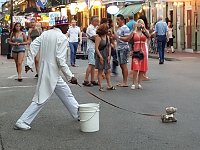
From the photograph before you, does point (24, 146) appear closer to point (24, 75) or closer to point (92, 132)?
point (92, 132)

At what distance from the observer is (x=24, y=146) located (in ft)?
22.5

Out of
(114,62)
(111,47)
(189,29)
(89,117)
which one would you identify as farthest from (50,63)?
(189,29)

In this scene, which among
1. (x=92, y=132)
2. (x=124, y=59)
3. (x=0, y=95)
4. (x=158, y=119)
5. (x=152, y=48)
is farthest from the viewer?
(x=152, y=48)

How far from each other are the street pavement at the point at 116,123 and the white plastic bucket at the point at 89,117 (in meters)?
0.11

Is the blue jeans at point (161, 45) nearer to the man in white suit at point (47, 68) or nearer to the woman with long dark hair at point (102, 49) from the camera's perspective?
the woman with long dark hair at point (102, 49)

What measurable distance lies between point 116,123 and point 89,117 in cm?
89

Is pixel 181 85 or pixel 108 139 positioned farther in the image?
pixel 181 85

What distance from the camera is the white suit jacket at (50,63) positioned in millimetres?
7781

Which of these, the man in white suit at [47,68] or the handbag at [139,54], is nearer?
the man in white suit at [47,68]

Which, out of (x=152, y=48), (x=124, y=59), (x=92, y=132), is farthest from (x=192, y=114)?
(x=152, y=48)

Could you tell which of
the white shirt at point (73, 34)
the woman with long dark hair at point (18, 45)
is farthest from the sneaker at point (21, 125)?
the white shirt at point (73, 34)

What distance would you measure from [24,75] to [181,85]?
5776mm

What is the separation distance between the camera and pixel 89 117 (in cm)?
754

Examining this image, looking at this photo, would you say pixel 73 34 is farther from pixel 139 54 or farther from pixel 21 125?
pixel 21 125
